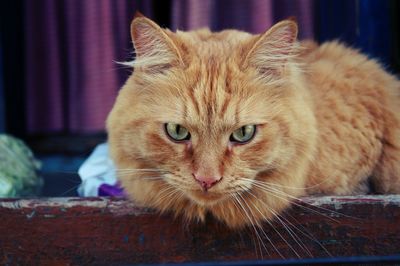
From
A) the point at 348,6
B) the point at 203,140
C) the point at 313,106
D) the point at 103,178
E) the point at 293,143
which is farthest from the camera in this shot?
the point at 348,6

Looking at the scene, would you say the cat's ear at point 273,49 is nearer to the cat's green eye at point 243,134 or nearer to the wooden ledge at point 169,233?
the cat's green eye at point 243,134

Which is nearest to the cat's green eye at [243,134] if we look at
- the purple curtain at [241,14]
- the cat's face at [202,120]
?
the cat's face at [202,120]

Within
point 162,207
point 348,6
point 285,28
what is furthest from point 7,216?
point 348,6

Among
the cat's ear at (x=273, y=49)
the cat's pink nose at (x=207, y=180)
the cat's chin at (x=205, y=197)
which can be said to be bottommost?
the cat's chin at (x=205, y=197)

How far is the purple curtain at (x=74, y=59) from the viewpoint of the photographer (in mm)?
3812

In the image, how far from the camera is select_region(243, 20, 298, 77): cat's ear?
6.39 ft

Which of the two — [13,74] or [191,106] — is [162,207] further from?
[13,74]

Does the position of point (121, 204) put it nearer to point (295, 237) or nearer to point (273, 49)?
point (295, 237)

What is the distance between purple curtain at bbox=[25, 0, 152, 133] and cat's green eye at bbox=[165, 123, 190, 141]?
1.88 meters

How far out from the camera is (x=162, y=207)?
206cm

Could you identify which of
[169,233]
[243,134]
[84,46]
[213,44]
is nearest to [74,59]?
[84,46]

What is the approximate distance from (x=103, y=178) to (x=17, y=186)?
0.44 metres

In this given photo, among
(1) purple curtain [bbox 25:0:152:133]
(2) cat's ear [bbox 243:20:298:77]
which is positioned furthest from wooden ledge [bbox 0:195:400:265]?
(1) purple curtain [bbox 25:0:152:133]

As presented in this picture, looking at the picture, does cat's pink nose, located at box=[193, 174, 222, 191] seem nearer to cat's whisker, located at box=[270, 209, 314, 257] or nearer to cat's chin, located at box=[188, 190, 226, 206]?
cat's chin, located at box=[188, 190, 226, 206]
